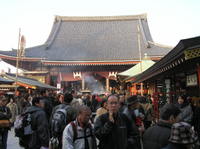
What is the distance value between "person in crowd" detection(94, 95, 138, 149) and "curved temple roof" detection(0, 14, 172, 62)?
21650 mm

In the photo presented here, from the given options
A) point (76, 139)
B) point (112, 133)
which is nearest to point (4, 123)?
point (76, 139)

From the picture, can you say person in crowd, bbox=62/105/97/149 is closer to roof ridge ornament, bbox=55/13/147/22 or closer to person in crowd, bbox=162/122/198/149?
person in crowd, bbox=162/122/198/149

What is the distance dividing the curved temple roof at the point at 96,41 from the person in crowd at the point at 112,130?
21.6 m

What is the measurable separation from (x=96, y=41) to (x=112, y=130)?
28608 mm

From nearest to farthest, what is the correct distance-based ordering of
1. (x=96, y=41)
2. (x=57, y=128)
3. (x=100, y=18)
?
(x=57, y=128) → (x=96, y=41) → (x=100, y=18)

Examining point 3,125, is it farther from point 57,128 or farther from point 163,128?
point 163,128

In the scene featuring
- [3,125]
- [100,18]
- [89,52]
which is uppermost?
[100,18]

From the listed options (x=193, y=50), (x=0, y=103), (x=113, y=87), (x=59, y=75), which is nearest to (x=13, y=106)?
A: (x=0, y=103)

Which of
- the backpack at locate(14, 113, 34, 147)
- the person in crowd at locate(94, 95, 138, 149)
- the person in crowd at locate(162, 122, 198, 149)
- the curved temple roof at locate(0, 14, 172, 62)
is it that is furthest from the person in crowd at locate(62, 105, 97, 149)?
the curved temple roof at locate(0, 14, 172, 62)

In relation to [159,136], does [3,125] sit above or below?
below

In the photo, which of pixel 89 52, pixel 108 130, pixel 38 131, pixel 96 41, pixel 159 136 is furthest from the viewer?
pixel 96 41

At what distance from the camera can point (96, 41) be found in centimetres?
3142

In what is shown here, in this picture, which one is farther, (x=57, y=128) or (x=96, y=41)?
(x=96, y=41)

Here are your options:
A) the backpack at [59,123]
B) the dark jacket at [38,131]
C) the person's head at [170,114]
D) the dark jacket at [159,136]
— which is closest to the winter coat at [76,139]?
the dark jacket at [159,136]
